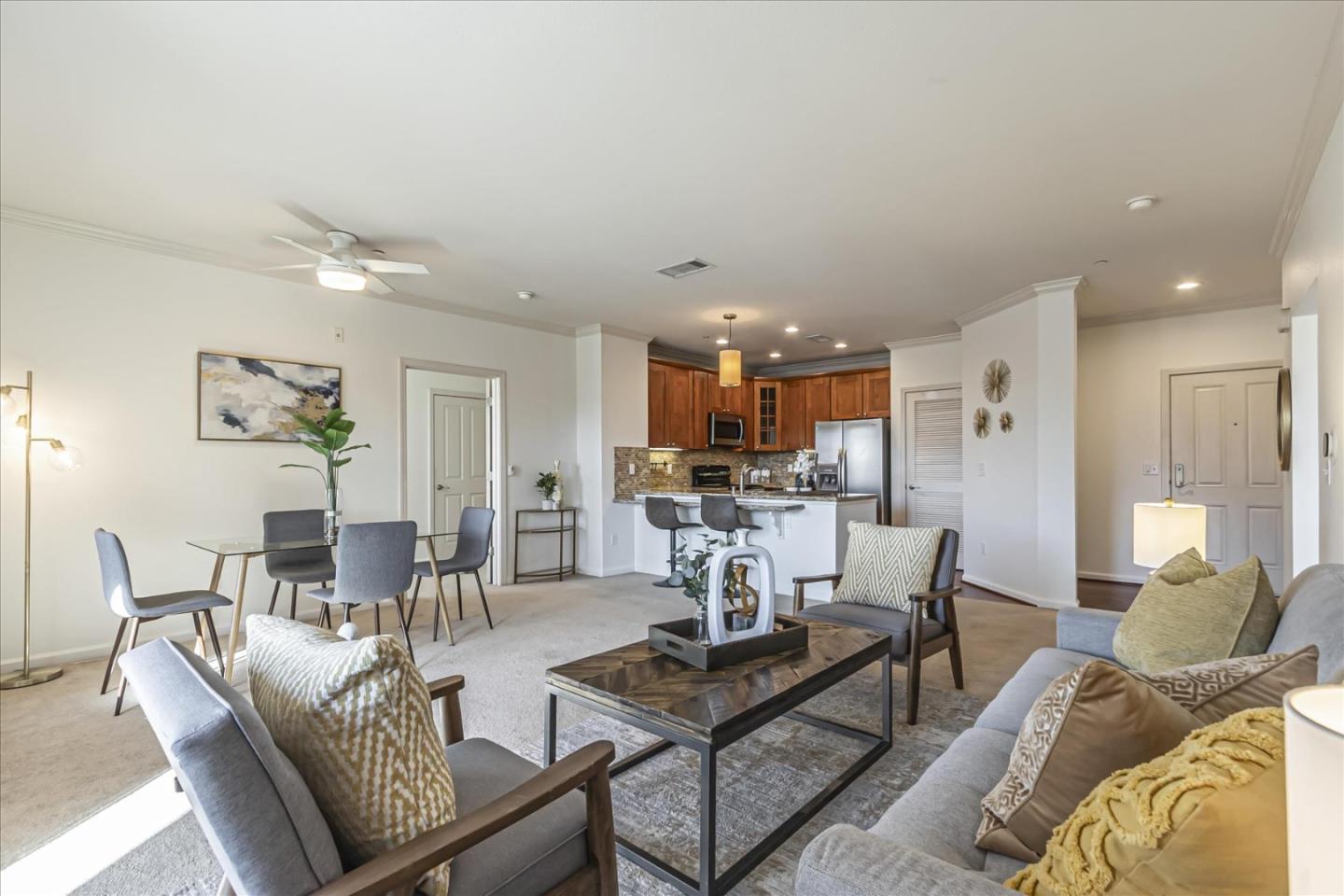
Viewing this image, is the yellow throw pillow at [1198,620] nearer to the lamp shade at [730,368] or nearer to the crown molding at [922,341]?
the lamp shade at [730,368]

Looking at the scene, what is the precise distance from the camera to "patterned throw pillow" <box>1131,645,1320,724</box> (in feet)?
3.33

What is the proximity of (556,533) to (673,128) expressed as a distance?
4.40m

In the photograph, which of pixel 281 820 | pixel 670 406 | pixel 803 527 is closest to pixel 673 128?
pixel 281 820

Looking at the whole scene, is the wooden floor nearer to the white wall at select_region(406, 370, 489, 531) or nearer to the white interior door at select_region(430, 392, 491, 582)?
the white interior door at select_region(430, 392, 491, 582)

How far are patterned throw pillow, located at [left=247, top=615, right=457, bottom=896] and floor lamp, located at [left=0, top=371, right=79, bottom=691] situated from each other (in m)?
3.45

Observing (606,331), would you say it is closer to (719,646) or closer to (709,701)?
(719,646)

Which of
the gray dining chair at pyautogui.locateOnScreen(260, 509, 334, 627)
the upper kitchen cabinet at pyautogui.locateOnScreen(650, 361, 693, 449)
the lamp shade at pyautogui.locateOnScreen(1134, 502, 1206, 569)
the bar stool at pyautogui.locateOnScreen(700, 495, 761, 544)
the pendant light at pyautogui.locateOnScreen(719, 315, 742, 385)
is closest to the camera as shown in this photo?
the lamp shade at pyautogui.locateOnScreen(1134, 502, 1206, 569)

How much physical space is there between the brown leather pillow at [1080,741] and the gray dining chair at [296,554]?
12.0ft

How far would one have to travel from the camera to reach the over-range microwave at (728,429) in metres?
7.63

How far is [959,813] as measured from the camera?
3.83ft

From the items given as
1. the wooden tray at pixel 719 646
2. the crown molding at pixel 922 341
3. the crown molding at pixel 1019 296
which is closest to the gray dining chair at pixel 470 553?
the wooden tray at pixel 719 646

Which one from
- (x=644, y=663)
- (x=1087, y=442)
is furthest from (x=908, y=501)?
(x=644, y=663)

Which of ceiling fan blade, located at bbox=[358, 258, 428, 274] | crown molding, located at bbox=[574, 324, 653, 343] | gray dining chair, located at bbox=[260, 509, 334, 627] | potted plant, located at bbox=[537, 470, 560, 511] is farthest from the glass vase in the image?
crown molding, located at bbox=[574, 324, 653, 343]

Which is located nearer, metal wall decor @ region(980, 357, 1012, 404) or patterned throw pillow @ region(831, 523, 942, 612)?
patterned throw pillow @ region(831, 523, 942, 612)
